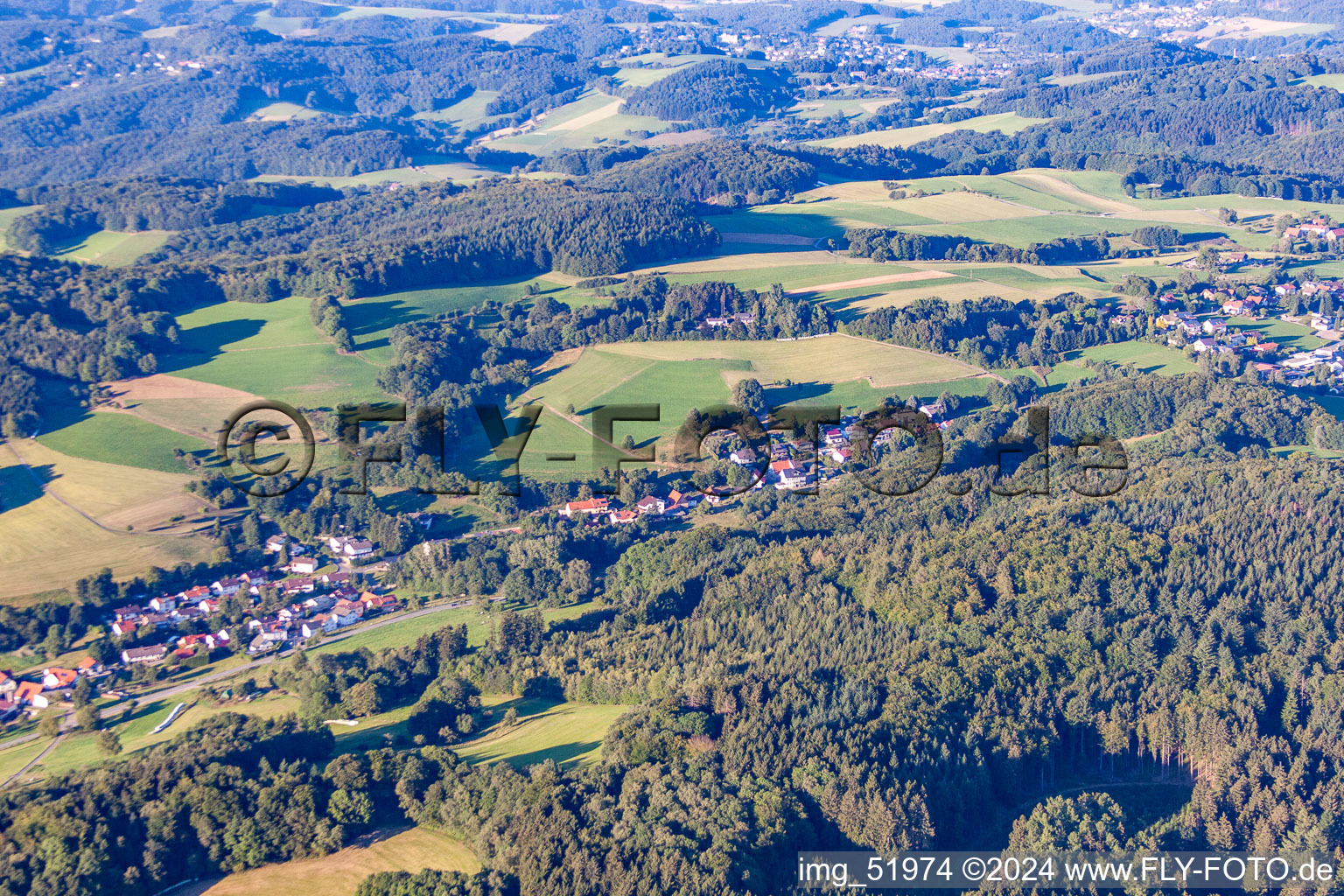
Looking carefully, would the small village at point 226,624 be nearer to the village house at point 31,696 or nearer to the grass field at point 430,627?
the village house at point 31,696

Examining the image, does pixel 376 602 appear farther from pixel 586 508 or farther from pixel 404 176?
pixel 404 176

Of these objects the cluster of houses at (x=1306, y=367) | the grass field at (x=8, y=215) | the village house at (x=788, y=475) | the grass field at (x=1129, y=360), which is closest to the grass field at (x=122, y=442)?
the village house at (x=788, y=475)

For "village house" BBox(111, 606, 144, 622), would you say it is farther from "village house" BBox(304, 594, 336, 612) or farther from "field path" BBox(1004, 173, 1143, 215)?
"field path" BBox(1004, 173, 1143, 215)

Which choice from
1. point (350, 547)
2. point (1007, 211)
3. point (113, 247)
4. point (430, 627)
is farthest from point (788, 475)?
point (113, 247)

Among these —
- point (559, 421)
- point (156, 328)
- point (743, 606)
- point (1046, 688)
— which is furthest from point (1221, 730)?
point (156, 328)

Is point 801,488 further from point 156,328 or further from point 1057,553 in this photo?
point 156,328

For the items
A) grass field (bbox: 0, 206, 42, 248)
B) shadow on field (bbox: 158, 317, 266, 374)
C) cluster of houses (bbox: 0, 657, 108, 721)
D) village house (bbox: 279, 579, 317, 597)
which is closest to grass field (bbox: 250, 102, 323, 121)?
grass field (bbox: 0, 206, 42, 248)
